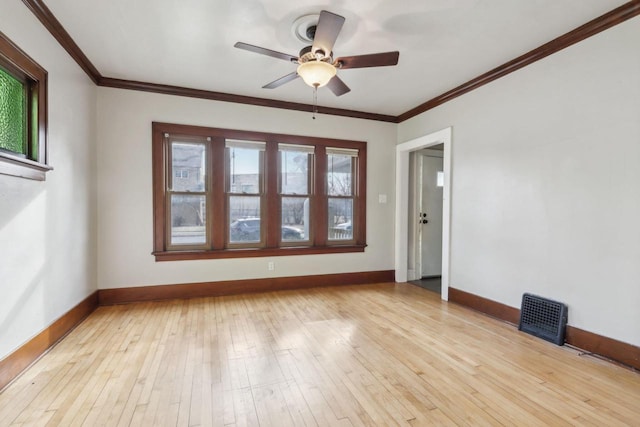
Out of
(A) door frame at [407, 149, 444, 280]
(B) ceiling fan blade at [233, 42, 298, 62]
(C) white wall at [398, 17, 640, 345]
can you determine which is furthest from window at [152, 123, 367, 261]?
(B) ceiling fan blade at [233, 42, 298, 62]

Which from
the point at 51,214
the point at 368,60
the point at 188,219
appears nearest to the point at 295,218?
the point at 188,219

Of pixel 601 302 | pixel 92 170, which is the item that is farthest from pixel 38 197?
pixel 601 302

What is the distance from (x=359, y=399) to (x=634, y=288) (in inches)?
88.9

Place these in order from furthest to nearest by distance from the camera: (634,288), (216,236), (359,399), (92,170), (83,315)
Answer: (216,236), (92,170), (83,315), (634,288), (359,399)

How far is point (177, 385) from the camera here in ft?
Answer: 6.78

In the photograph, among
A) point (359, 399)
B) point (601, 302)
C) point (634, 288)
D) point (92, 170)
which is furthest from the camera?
point (92, 170)

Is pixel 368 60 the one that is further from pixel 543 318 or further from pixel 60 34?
pixel 543 318

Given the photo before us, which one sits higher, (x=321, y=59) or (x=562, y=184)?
(x=321, y=59)

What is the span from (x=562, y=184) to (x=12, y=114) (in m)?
4.54

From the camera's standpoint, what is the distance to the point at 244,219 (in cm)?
441

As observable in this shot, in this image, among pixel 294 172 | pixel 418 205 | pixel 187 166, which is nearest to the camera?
pixel 187 166

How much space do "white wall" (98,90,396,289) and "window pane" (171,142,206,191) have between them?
30 cm

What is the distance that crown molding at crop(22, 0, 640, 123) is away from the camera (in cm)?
237

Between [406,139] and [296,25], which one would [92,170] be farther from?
[406,139]
